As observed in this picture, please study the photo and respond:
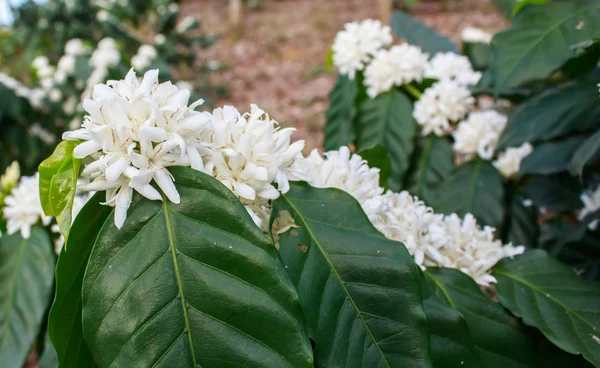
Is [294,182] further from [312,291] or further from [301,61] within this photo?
[301,61]

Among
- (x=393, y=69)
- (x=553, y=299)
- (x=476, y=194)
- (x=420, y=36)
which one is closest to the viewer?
(x=553, y=299)

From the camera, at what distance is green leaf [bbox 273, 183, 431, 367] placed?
59 cm

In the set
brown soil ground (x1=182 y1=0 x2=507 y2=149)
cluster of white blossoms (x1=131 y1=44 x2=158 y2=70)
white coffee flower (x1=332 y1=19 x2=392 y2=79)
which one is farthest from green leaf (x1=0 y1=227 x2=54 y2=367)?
brown soil ground (x1=182 y1=0 x2=507 y2=149)

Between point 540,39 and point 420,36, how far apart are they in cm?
63

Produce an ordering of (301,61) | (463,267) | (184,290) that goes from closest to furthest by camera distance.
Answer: (184,290)
(463,267)
(301,61)

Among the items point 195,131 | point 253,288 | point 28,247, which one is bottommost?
point 28,247

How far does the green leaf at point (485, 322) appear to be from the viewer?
29.7 inches

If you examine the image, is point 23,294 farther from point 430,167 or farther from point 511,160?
point 511,160

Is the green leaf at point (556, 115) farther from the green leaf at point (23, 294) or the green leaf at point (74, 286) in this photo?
the green leaf at point (23, 294)

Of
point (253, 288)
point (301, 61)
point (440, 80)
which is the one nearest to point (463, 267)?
point (253, 288)

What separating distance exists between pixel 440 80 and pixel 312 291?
3.24 feet

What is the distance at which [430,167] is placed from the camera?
1.39 metres

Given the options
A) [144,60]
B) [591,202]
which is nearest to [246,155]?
[591,202]

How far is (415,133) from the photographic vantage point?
1.40m
